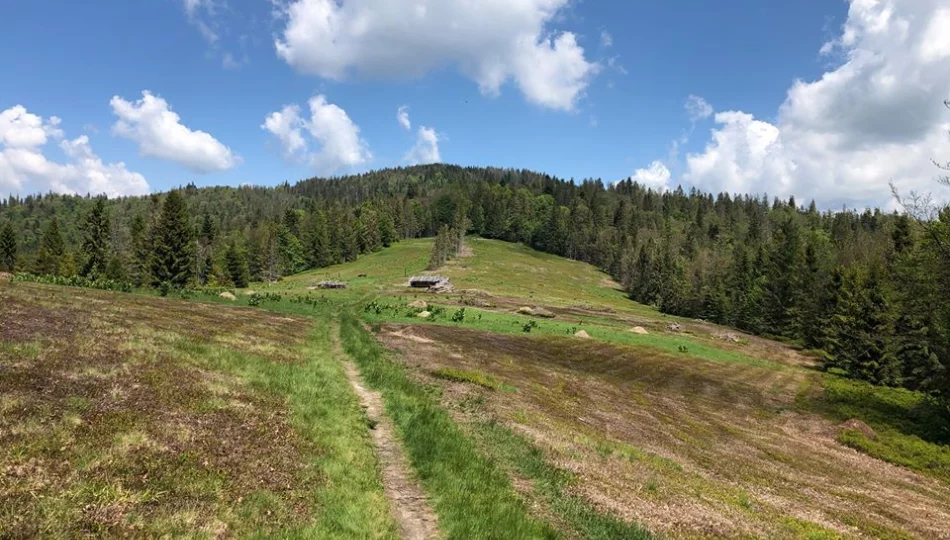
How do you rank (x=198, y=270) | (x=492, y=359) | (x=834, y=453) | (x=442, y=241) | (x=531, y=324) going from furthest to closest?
(x=442, y=241)
(x=198, y=270)
(x=531, y=324)
(x=492, y=359)
(x=834, y=453)

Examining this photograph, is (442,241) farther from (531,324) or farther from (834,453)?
(834,453)

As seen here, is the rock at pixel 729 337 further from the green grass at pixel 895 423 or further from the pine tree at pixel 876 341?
the green grass at pixel 895 423

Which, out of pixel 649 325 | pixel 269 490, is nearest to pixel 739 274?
pixel 649 325

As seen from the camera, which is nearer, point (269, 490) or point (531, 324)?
point (269, 490)

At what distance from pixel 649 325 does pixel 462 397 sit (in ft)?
272

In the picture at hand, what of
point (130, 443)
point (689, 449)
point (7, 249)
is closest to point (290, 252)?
point (7, 249)

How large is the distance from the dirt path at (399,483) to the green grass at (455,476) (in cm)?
29

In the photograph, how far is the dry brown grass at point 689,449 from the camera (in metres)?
16.7

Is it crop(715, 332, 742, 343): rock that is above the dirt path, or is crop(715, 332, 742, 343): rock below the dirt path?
above

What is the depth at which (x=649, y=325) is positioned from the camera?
102 metres

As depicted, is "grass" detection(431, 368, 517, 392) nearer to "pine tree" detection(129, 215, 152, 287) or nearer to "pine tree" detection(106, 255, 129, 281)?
"pine tree" detection(129, 215, 152, 287)

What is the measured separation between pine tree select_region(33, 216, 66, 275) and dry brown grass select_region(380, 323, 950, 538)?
10532 cm

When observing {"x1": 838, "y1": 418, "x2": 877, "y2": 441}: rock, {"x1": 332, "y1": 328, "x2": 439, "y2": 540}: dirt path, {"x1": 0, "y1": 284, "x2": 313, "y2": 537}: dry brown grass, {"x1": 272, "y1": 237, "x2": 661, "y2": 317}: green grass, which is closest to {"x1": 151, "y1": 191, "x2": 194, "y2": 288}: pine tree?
{"x1": 272, "y1": 237, "x2": 661, "y2": 317}: green grass

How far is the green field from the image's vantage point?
10.4 meters
